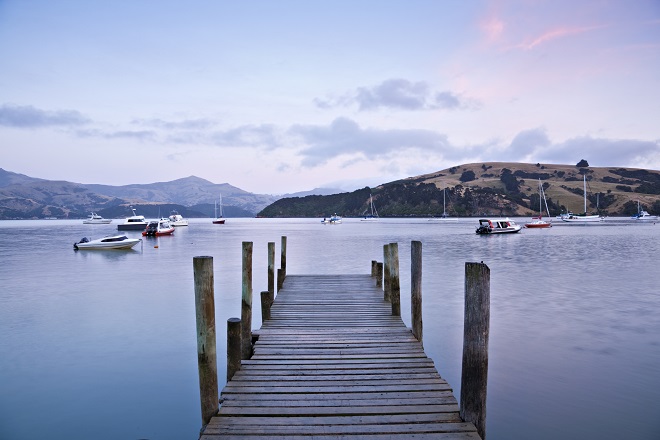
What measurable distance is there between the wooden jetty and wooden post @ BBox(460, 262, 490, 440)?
213 millimetres

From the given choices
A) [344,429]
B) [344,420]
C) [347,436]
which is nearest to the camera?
Answer: [347,436]

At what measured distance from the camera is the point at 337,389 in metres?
6.30

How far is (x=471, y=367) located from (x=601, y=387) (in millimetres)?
6596

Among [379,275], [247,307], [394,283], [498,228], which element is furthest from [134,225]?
[394,283]

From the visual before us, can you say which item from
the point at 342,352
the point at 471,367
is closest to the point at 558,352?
the point at 342,352

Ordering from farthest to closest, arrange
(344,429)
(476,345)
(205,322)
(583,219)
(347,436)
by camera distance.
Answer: (583,219) → (205,322) → (476,345) → (344,429) → (347,436)

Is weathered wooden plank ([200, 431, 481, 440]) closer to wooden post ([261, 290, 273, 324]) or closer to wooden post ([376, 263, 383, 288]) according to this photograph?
wooden post ([261, 290, 273, 324])

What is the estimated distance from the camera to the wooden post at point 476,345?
5.41 meters

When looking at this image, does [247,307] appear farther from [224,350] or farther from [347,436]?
[347,436]

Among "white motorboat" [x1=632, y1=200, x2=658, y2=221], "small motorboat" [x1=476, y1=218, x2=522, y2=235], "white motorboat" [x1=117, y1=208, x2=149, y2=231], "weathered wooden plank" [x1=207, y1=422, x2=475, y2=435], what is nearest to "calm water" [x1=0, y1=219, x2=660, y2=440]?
"weathered wooden plank" [x1=207, y1=422, x2=475, y2=435]

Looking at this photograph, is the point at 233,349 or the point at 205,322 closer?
the point at 205,322

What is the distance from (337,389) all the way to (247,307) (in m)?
4.41

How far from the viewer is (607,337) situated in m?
14.5

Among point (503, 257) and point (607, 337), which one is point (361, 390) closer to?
point (607, 337)
